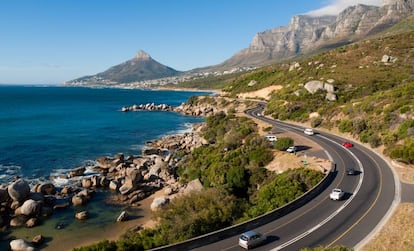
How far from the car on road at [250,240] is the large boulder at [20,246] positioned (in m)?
19.8

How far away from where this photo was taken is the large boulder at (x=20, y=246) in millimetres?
29047

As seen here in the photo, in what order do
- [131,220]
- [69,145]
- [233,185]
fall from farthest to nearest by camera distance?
[69,145]
[233,185]
[131,220]

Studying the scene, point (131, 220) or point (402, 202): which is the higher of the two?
point (402, 202)

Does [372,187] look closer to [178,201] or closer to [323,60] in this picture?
[178,201]

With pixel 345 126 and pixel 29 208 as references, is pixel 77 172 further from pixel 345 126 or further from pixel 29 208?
pixel 345 126

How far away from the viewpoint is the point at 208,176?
44.0 meters

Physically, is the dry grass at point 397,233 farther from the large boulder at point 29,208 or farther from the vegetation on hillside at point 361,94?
the large boulder at point 29,208

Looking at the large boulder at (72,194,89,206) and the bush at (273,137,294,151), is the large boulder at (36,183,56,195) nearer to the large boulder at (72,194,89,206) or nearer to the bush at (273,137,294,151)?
the large boulder at (72,194,89,206)

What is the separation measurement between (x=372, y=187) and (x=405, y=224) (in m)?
8.90

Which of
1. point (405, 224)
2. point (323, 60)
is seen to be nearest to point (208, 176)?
point (405, 224)

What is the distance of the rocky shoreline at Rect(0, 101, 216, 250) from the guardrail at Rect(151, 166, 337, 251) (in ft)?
49.8

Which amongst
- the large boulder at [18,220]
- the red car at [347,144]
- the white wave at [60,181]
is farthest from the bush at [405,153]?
the white wave at [60,181]

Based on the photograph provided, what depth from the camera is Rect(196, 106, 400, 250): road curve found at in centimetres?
2258

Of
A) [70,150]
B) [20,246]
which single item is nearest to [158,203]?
[20,246]
